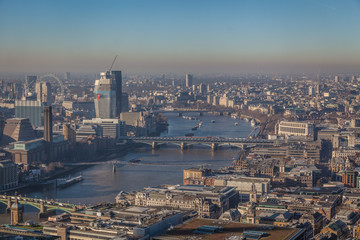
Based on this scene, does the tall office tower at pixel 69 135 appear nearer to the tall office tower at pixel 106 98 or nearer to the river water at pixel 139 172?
the river water at pixel 139 172

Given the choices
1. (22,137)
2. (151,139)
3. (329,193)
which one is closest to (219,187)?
(329,193)

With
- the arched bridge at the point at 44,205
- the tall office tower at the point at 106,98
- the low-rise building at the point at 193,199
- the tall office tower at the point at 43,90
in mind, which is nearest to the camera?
the low-rise building at the point at 193,199

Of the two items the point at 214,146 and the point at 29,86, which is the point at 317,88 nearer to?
the point at 29,86

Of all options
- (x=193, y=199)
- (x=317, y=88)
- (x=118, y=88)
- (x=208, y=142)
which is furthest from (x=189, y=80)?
(x=193, y=199)

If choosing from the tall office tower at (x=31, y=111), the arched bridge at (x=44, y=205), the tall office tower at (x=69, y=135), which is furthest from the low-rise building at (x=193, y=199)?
the tall office tower at (x=31, y=111)

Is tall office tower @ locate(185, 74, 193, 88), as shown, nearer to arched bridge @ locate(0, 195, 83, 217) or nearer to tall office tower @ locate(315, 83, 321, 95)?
tall office tower @ locate(315, 83, 321, 95)

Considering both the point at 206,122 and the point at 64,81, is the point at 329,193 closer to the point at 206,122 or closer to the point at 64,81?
the point at 206,122

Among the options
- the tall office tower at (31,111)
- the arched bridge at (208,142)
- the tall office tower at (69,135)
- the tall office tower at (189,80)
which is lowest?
the arched bridge at (208,142)
